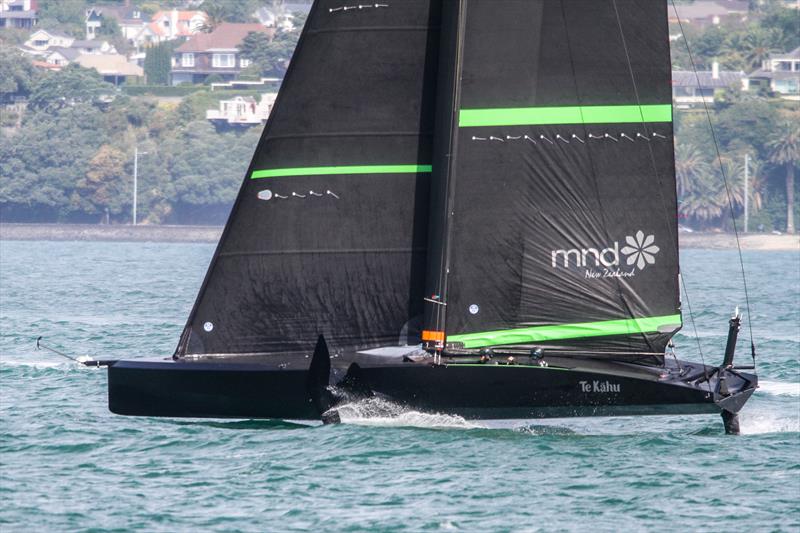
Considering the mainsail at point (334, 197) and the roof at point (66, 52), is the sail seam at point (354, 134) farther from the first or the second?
the roof at point (66, 52)

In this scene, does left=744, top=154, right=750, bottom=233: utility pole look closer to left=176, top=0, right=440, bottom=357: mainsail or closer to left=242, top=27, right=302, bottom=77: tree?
left=242, top=27, right=302, bottom=77: tree

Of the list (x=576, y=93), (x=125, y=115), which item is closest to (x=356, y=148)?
(x=576, y=93)

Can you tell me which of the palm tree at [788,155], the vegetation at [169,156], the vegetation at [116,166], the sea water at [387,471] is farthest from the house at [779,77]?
the sea water at [387,471]

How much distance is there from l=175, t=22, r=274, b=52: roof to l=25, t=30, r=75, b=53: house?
1799cm

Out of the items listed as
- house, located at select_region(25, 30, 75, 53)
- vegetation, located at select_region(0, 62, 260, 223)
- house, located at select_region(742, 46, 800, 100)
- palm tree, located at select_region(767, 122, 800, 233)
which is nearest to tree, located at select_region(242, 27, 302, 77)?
vegetation, located at select_region(0, 62, 260, 223)

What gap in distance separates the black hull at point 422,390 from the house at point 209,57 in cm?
15403

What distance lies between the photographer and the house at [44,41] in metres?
190

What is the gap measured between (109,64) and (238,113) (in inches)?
1332

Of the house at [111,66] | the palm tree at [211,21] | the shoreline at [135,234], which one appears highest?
the palm tree at [211,21]

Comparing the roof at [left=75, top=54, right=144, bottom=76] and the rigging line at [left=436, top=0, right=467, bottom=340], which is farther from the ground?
the roof at [left=75, top=54, right=144, bottom=76]

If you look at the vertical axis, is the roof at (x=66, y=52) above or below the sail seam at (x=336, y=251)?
above

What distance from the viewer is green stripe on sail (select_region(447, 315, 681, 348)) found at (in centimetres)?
1831

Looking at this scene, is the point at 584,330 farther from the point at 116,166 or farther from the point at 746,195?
the point at 116,166

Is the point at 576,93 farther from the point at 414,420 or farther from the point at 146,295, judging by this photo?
the point at 146,295
